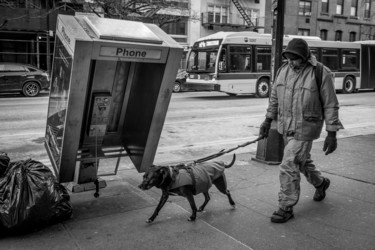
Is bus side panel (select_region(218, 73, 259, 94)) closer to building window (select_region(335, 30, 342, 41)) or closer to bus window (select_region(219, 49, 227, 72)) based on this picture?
bus window (select_region(219, 49, 227, 72))

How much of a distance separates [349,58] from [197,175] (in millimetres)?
21760

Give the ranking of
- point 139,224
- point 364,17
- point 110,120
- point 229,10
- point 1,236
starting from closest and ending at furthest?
point 1,236 → point 139,224 → point 110,120 → point 229,10 → point 364,17

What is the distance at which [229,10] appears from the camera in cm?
3559

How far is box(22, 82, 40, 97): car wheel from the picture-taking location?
18.1 metres

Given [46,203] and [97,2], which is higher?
[97,2]

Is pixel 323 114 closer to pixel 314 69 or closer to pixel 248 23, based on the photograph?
pixel 314 69

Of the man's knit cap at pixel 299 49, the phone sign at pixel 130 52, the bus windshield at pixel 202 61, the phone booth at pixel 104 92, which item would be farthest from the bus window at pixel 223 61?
the phone sign at pixel 130 52

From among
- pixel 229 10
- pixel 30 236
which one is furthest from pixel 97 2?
pixel 30 236

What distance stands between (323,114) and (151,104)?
5.81 ft

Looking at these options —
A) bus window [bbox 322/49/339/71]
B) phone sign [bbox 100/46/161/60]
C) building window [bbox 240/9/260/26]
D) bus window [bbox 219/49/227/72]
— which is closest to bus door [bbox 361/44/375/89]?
bus window [bbox 322/49/339/71]

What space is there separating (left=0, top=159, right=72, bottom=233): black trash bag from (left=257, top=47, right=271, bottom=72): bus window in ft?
54.4

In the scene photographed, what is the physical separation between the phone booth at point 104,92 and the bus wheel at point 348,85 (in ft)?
67.6

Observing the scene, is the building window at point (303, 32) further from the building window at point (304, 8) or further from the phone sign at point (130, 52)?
the phone sign at point (130, 52)

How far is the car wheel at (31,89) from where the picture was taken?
18094 mm
